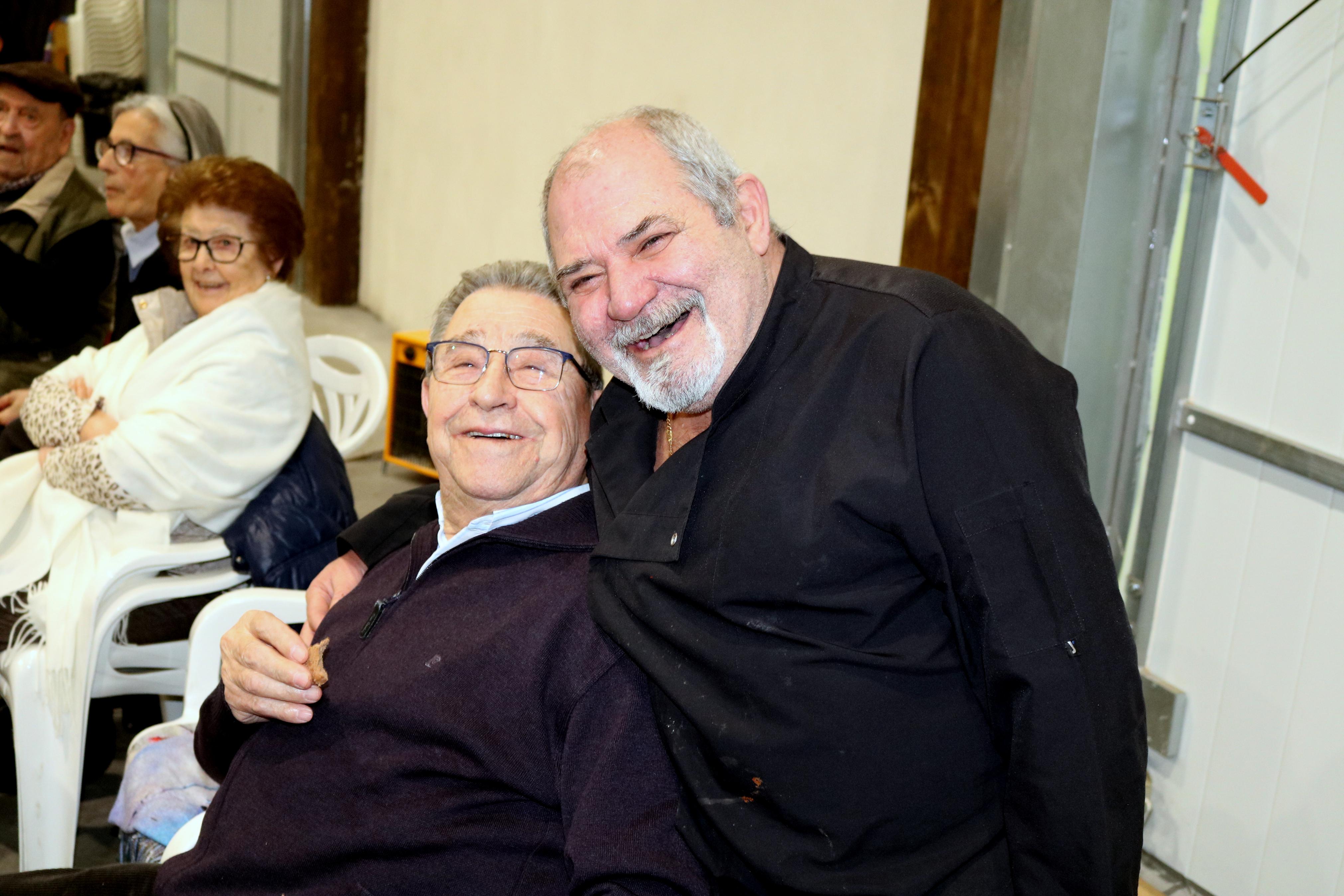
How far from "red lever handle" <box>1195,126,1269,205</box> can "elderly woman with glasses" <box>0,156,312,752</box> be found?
2.00 meters

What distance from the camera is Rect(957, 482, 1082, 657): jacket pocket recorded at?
1245mm

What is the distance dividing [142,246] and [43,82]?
0.98 meters

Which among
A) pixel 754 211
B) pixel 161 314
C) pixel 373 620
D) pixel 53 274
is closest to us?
pixel 754 211

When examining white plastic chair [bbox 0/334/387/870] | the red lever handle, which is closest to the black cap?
white plastic chair [bbox 0/334/387/870]

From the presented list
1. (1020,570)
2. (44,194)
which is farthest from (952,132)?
(44,194)

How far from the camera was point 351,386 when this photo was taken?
3734mm

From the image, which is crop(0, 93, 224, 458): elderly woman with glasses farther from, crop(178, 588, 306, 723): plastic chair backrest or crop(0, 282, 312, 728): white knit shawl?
crop(178, 588, 306, 723): plastic chair backrest

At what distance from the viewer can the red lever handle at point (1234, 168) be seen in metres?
2.32

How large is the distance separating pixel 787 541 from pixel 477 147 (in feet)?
14.5

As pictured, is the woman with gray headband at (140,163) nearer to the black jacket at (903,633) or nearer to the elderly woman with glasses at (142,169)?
the elderly woman with glasses at (142,169)

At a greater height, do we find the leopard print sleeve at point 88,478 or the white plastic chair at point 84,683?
the leopard print sleeve at point 88,478

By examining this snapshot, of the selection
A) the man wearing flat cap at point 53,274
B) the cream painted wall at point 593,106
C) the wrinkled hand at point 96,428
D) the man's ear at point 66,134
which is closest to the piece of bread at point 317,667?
the wrinkled hand at point 96,428

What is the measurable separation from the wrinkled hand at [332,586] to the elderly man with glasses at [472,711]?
0.34 feet

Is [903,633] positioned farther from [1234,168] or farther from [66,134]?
[66,134]
